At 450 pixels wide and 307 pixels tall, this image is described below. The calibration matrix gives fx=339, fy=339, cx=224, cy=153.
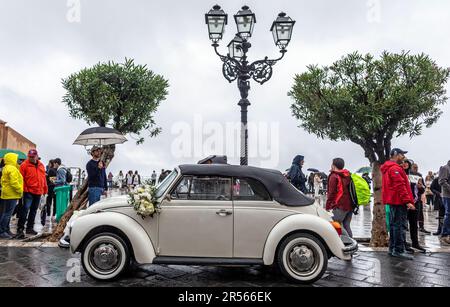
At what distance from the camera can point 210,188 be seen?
14.8ft

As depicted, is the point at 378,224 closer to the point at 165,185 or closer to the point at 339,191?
the point at 339,191

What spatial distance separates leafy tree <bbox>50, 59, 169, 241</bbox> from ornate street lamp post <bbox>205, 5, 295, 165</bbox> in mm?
8922

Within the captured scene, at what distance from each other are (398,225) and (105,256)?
479 centimetres

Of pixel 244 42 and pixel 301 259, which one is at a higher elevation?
pixel 244 42

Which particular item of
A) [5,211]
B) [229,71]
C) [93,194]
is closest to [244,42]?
[229,71]

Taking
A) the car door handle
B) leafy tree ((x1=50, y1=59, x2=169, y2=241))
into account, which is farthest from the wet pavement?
leafy tree ((x1=50, y1=59, x2=169, y2=241))

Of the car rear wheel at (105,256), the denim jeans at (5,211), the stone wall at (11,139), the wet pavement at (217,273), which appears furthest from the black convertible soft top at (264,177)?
the stone wall at (11,139)

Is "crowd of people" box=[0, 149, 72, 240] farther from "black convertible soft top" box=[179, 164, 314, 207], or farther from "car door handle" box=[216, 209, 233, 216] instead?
"car door handle" box=[216, 209, 233, 216]

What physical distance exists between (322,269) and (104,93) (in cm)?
1500

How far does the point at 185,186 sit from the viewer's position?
446 centimetres

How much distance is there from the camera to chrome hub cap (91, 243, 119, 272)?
4.21 metres
